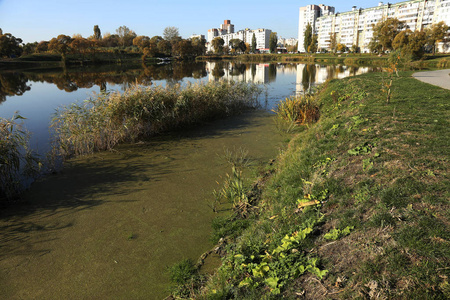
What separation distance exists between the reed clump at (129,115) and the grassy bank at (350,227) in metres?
5.91

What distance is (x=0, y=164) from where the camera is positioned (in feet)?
20.2

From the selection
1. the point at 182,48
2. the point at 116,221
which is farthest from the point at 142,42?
the point at 116,221

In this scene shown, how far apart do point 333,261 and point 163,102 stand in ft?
29.6

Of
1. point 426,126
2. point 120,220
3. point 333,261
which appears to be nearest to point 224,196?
point 120,220

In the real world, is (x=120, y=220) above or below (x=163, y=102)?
below

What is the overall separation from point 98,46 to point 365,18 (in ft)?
279

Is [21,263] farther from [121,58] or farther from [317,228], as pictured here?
[121,58]

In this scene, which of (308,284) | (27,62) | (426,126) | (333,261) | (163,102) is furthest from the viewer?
(27,62)

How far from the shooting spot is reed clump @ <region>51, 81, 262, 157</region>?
888 cm

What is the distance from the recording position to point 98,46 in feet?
253

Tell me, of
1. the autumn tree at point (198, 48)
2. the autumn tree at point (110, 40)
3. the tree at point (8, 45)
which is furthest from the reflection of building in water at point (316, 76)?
the autumn tree at point (110, 40)

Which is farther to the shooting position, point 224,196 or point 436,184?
point 224,196

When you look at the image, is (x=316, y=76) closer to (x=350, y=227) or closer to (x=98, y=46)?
(x=350, y=227)

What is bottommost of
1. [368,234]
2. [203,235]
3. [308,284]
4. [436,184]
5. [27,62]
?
[203,235]
